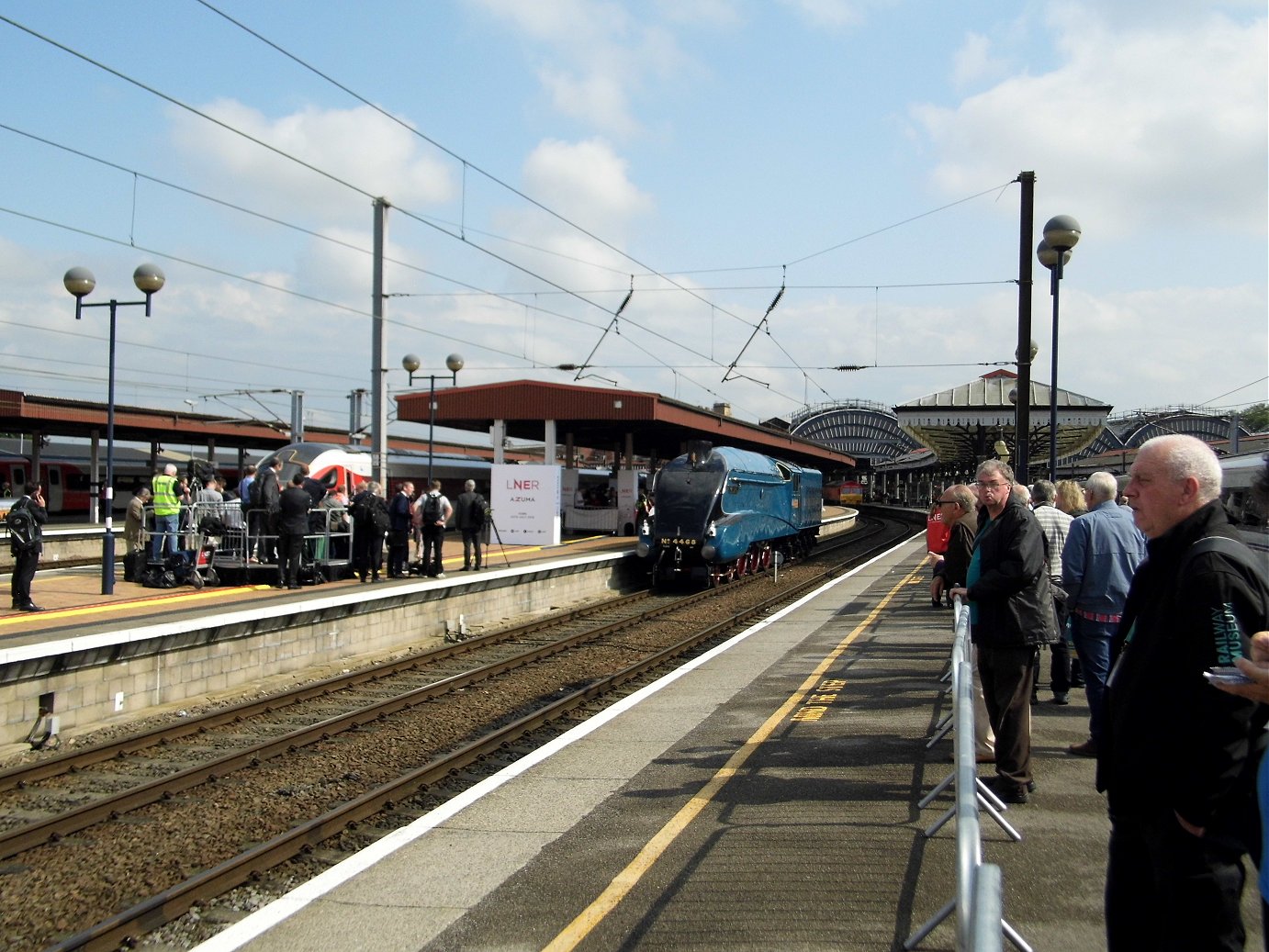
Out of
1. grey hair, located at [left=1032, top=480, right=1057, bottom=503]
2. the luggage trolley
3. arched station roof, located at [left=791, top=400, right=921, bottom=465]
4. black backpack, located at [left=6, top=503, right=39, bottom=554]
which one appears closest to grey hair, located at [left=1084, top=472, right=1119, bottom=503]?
grey hair, located at [left=1032, top=480, right=1057, bottom=503]

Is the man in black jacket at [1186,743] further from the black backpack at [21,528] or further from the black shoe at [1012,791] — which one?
the black backpack at [21,528]

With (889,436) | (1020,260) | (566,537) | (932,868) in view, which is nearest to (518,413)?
(566,537)

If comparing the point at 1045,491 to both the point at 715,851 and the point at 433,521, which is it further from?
the point at 433,521

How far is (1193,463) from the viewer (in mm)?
3273

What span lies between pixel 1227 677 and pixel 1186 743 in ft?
1.18

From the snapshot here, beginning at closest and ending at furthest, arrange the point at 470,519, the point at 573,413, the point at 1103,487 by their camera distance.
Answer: the point at 1103,487
the point at 470,519
the point at 573,413

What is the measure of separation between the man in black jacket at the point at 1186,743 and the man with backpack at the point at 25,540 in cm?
1244

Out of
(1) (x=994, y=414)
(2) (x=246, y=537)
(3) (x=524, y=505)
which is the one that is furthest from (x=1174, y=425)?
(2) (x=246, y=537)

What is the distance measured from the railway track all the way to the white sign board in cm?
1058

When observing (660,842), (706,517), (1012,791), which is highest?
(706,517)

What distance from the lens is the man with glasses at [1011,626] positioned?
5656 mm

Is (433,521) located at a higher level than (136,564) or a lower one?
higher

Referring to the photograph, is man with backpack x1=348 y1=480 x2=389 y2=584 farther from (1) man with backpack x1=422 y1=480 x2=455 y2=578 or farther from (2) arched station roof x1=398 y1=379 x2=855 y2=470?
(2) arched station roof x1=398 y1=379 x2=855 y2=470

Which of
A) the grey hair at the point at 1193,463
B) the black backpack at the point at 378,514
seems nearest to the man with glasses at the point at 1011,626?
the grey hair at the point at 1193,463
